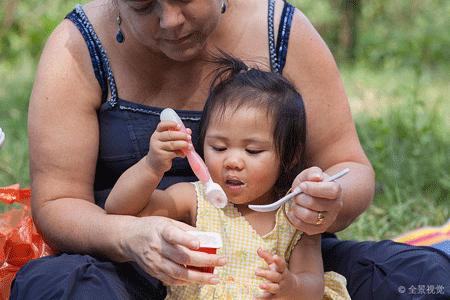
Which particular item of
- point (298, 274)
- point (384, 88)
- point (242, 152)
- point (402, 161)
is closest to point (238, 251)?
point (298, 274)

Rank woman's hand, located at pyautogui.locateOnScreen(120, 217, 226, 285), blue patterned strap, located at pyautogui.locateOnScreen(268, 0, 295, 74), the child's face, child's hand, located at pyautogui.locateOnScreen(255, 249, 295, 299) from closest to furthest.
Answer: woman's hand, located at pyautogui.locateOnScreen(120, 217, 226, 285), child's hand, located at pyautogui.locateOnScreen(255, 249, 295, 299), the child's face, blue patterned strap, located at pyautogui.locateOnScreen(268, 0, 295, 74)

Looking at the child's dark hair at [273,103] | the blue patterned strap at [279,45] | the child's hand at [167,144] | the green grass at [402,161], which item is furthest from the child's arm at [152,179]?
the green grass at [402,161]

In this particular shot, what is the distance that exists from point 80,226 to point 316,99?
0.85 meters

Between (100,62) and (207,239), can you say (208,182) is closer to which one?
(207,239)

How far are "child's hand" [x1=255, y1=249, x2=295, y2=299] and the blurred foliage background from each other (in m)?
1.28

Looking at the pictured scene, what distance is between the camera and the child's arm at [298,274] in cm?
160

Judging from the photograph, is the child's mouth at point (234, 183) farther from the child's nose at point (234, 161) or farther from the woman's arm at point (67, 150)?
the woman's arm at point (67, 150)

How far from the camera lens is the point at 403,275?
1822mm

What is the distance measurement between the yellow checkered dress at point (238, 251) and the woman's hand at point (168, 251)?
0.83ft

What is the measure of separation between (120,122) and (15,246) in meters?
0.51

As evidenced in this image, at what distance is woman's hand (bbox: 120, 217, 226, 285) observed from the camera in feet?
4.82

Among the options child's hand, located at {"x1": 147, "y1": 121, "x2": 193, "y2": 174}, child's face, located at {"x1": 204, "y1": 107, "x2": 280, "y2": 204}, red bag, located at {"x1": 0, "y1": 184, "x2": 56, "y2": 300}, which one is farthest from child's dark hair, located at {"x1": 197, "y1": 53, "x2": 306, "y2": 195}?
red bag, located at {"x1": 0, "y1": 184, "x2": 56, "y2": 300}

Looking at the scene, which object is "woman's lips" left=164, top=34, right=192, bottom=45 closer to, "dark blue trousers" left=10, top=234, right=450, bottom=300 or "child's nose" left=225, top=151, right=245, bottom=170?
"child's nose" left=225, top=151, right=245, bottom=170

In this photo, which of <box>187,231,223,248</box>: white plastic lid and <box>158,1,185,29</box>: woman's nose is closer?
→ <box>187,231,223,248</box>: white plastic lid
